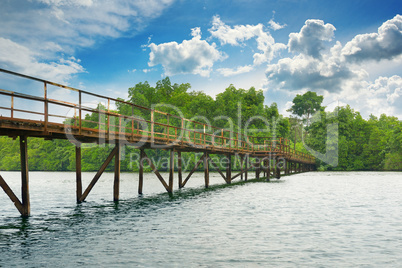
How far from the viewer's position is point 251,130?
270 feet

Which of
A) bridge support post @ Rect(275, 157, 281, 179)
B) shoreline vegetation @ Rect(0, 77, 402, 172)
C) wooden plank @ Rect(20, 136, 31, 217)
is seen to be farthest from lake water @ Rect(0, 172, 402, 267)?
shoreline vegetation @ Rect(0, 77, 402, 172)

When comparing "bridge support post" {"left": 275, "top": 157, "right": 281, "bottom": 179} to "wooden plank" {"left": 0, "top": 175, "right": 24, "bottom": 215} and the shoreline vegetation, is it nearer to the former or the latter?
the shoreline vegetation

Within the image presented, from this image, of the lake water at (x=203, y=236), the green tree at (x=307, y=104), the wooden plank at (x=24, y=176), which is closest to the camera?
the lake water at (x=203, y=236)

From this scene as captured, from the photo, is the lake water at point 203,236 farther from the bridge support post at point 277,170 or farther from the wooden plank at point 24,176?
the bridge support post at point 277,170

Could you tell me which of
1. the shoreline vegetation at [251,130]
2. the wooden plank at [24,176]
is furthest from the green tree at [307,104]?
the wooden plank at [24,176]

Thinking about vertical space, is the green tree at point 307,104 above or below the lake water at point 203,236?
above

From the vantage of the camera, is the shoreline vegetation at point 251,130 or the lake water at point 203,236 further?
the shoreline vegetation at point 251,130

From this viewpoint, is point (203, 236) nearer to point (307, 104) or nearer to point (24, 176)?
point (24, 176)

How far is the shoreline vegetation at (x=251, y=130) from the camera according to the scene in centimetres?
8506

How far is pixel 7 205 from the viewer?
886 inches

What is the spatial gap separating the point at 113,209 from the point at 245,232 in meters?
8.91

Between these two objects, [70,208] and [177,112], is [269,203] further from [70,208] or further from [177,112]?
[177,112]

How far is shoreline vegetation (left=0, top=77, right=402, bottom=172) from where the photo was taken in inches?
3349

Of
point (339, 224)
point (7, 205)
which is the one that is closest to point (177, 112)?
point (7, 205)
